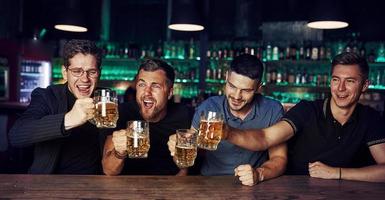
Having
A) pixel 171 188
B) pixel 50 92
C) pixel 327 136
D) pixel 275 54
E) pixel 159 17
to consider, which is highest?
pixel 159 17

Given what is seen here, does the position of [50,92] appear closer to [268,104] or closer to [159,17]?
[268,104]

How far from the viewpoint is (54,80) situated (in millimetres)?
8398

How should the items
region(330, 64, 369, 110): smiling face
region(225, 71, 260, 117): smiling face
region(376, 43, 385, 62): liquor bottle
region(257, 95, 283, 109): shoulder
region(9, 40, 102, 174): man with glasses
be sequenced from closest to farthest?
region(9, 40, 102, 174): man with glasses < region(225, 71, 260, 117): smiling face < region(330, 64, 369, 110): smiling face < region(257, 95, 283, 109): shoulder < region(376, 43, 385, 62): liquor bottle

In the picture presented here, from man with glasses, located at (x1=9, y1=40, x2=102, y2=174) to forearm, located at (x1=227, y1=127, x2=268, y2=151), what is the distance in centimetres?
78

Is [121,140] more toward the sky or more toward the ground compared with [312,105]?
more toward the ground

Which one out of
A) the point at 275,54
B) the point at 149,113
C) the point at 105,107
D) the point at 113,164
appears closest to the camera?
the point at 105,107

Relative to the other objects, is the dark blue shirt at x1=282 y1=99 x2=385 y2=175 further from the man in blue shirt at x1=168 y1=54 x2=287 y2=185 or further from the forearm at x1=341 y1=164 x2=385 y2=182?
the forearm at x1=341 y1=164 x2=385 y2=182

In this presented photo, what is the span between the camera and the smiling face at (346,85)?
8.14 feet

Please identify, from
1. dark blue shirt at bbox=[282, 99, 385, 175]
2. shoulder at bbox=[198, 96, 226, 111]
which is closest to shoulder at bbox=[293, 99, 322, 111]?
dark blue shirt at bbox=[282, 99, 385, 175]

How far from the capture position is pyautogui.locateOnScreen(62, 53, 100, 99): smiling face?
2236 millimetres

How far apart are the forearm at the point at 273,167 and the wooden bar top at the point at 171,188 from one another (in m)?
0.04

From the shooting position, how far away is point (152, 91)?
241cm

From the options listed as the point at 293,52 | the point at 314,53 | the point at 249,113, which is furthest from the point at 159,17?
the point at 249,113

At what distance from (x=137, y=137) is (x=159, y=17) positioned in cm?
663
